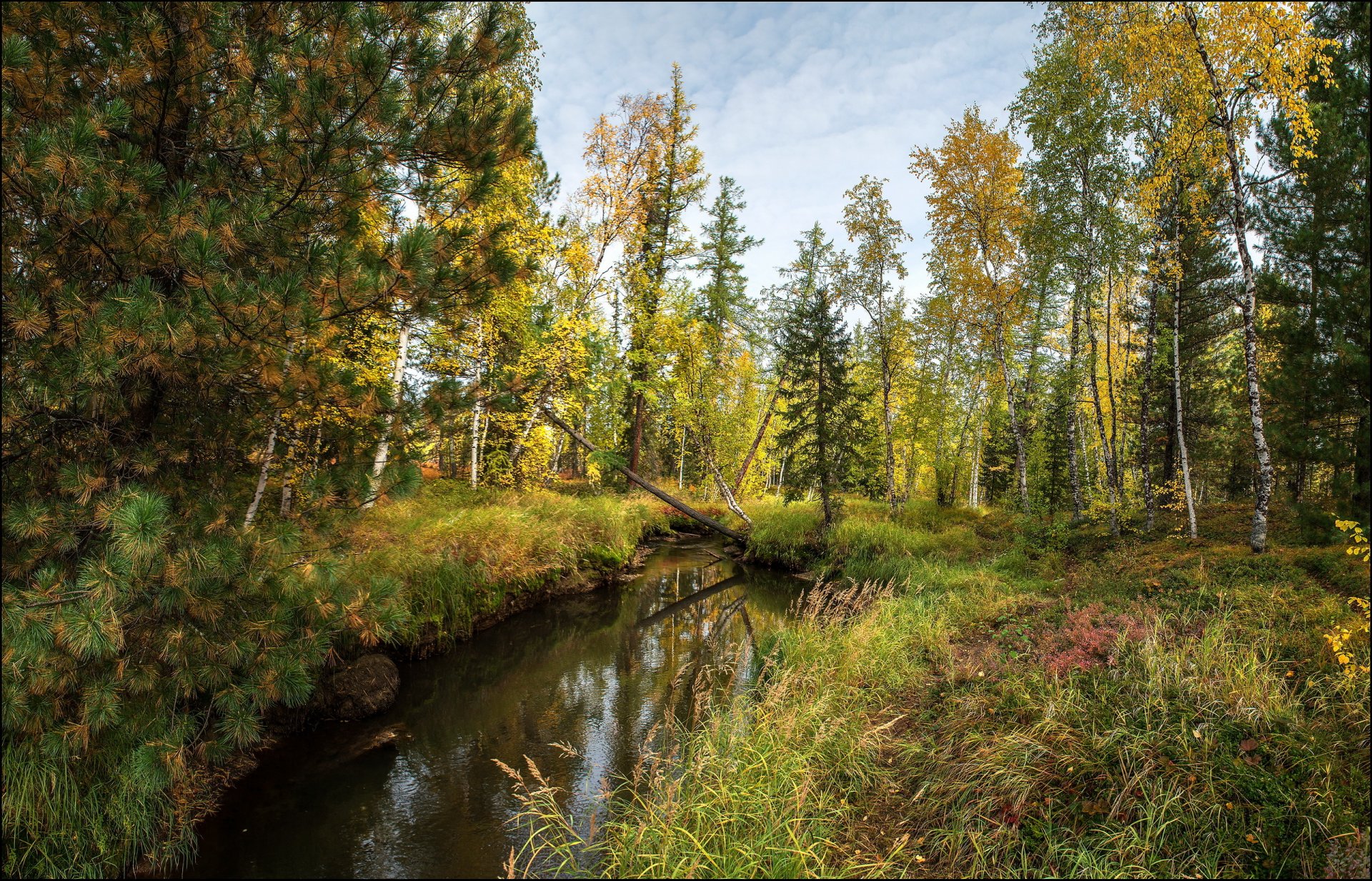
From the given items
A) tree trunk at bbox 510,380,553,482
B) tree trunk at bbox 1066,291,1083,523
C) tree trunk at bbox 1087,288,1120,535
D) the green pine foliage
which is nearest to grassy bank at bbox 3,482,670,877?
the green pine foliage

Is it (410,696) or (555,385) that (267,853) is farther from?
(555,385)

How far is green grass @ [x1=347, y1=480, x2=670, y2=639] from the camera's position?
855 centimetres

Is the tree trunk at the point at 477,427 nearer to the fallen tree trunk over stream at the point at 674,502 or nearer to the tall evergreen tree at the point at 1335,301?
the fallen tree trunk over stream at the point at 674,502

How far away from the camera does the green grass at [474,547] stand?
28.1 feet

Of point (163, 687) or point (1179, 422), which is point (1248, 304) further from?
point (163, 687)

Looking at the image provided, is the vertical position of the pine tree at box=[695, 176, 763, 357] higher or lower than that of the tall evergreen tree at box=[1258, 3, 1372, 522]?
higher

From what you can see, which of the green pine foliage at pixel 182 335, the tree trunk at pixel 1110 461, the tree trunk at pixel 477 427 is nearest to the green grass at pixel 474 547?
the tree trunk at pixel 477 427

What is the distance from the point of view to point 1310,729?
3867mm

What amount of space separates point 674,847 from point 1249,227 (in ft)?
52.8

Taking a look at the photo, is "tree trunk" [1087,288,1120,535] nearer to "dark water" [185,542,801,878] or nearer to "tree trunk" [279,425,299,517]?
"dark water" [185,542,801,878]

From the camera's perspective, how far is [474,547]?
9.80 meters

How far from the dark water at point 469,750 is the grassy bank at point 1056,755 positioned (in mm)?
957

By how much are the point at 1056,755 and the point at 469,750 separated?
585 centimetres

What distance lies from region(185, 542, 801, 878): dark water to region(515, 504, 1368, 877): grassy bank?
37.7 inches
